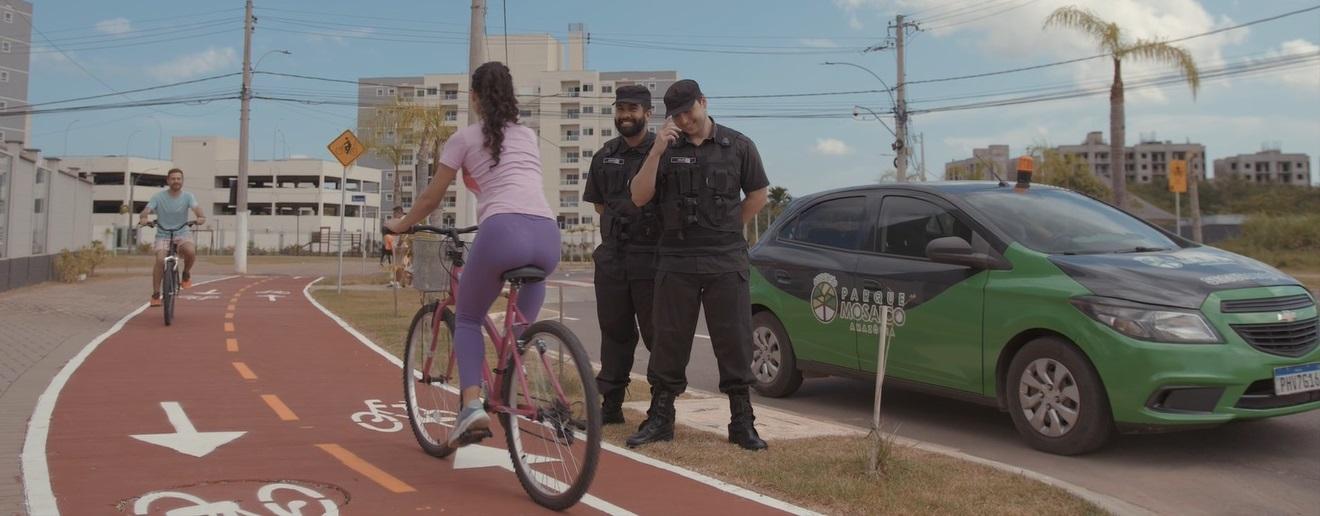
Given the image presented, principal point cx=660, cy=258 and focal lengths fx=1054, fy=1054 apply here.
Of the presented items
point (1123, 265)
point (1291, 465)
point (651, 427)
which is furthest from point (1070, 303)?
point (651, 427)

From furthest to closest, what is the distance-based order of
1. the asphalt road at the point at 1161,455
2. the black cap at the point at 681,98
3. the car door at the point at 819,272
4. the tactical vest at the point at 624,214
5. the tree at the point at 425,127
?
1. the tree at the point at 425,127
2. the car door at the point at 819,272
3. the tactical vest at the point at 624,214
4. the black cap at the point at 681,98
5. the asphalt road at the point at 1161,455

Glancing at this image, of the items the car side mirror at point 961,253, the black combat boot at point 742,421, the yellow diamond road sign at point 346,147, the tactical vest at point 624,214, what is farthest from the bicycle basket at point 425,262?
the yellow diamond road sign at point 346,147

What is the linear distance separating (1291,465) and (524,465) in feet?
13.9

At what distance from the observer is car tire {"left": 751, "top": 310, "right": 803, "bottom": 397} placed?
314 inches

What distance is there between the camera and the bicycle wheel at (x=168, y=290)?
40.9 ft

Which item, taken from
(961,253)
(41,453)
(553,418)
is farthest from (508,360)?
(961,253)

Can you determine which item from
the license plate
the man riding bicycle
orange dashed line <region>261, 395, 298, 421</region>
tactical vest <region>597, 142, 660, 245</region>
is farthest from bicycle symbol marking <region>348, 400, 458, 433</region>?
the man riding bicycle

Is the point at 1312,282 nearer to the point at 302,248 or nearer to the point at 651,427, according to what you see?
the point at 651,427

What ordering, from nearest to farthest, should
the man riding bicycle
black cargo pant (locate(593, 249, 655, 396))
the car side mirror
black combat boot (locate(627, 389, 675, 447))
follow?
black combat boot (locate(627, 389, 675, 447)), black cargo pant (locate(593, 249, 655, 396)), the car side mirror, the man riding bicycle

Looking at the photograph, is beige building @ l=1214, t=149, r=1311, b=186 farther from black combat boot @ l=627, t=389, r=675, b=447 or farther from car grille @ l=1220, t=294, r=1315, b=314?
black combat boot @ l=627, t=389, r=675, b=447

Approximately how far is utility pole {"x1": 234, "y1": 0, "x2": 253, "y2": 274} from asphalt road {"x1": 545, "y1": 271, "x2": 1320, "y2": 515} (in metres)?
27.7

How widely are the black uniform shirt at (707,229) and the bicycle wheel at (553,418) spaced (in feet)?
4.14

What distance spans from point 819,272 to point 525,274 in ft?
11.4

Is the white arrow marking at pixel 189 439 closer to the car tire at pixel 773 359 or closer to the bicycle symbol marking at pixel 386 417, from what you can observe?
the bicycle symbol marking at pixel 386 417
